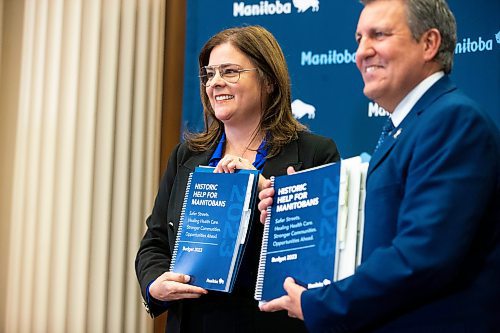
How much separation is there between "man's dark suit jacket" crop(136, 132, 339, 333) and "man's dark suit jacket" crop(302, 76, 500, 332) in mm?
649

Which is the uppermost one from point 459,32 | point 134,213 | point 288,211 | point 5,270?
point 459,32

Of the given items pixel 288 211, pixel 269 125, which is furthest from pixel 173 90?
pixel 288 211

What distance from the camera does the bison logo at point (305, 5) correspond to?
405 cm

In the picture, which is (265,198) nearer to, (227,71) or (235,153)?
(235,153)

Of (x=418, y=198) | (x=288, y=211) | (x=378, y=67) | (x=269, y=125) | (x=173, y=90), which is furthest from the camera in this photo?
(x=173, y=90)

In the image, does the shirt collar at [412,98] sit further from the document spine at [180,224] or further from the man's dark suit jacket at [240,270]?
the document spine at [180,224]

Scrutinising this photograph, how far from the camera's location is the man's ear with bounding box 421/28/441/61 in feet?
6.09

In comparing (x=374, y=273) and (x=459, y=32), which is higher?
(x=459, y=32)

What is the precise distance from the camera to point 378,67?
6.21ft

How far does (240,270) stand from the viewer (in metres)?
2.46

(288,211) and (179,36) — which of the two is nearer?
(288,211)

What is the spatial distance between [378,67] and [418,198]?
389 mm

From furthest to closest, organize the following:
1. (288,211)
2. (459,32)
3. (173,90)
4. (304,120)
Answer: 1. (173,90)
2. (304,120)
3. (459,32)
4. (288,211)

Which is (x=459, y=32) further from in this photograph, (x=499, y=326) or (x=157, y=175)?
(x=499, y=326)
